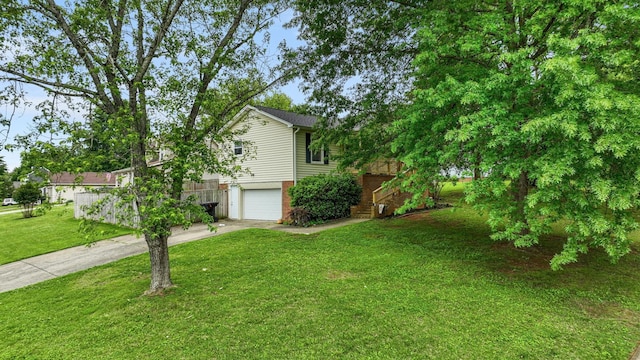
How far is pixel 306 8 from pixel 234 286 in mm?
7592

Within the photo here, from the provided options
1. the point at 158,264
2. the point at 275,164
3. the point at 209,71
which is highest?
the point at 209,71

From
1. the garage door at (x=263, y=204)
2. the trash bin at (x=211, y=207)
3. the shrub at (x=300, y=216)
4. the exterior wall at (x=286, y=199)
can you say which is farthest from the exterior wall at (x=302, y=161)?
the trash bin at (x=211, y=207)

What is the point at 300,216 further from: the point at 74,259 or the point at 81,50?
the point at 81,50

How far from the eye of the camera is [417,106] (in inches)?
267

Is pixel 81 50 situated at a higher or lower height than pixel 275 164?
higher

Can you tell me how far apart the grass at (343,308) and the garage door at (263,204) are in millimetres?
7061

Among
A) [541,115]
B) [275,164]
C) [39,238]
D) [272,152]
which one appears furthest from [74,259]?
[541,115]

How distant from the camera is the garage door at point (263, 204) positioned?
15828 mm

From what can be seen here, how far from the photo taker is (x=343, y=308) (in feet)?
17.1

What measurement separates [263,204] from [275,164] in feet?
7.55

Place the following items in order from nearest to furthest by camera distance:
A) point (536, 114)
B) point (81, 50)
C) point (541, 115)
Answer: point (541, 115)
point (536, 114)
point (81, 50)

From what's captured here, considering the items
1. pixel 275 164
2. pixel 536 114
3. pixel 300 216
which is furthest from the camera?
pixel 275 164

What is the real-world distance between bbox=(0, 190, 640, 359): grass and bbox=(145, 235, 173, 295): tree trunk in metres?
0.28

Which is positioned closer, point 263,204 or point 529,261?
point 529,261
